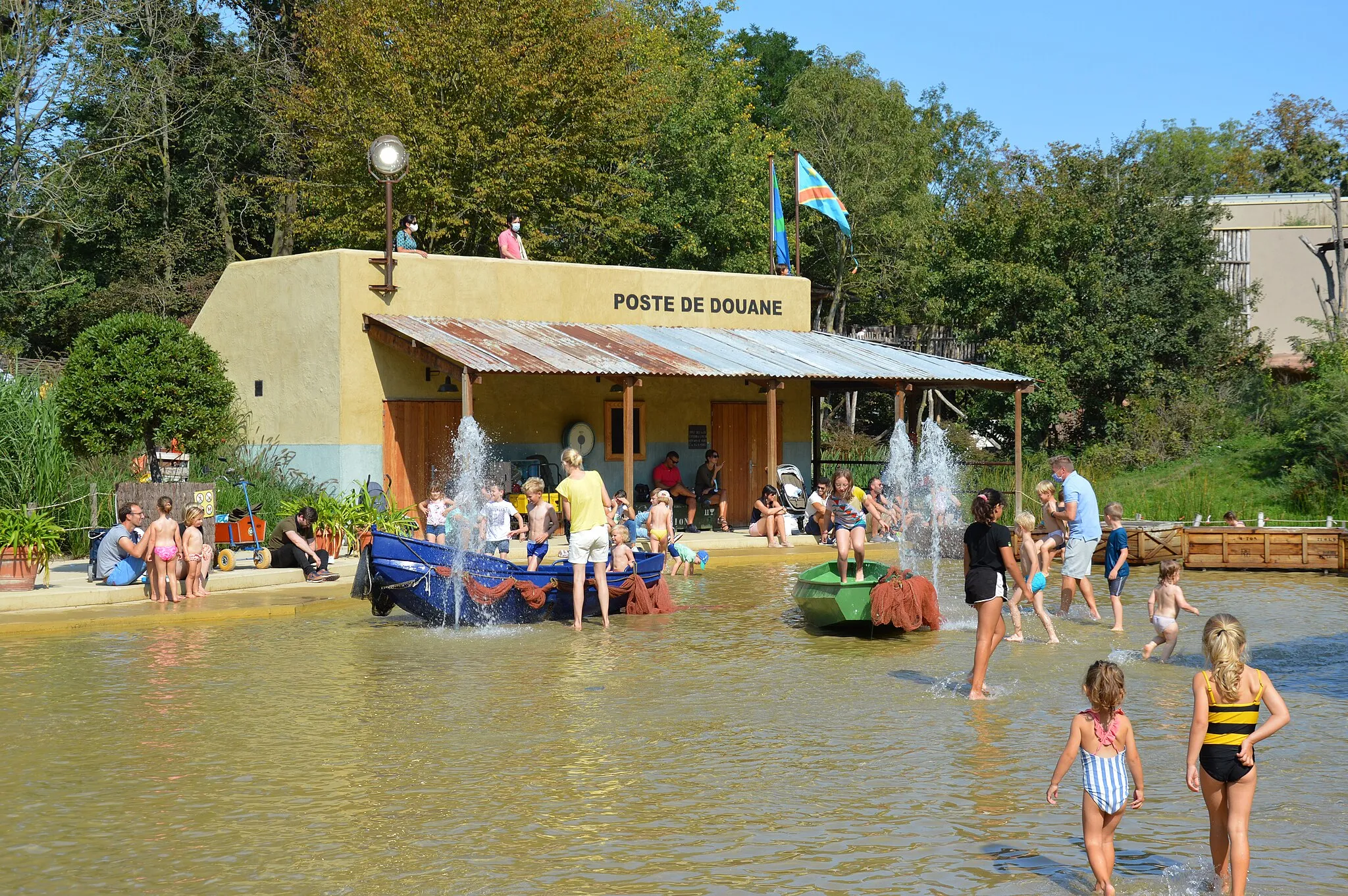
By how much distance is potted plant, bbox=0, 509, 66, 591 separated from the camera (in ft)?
55.7

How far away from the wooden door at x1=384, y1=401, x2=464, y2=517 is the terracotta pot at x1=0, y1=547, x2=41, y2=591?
726cm

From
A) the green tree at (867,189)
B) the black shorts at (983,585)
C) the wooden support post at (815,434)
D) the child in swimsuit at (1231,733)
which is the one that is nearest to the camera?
the child in swimsuit at (1231,733)

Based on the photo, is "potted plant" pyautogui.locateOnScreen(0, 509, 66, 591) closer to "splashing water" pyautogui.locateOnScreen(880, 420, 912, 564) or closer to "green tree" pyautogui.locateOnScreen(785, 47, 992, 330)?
"splashing water" pyautogui.locateOnScreen(880, 420, 912, 564)

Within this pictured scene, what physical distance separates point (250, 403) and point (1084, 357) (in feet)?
68.9

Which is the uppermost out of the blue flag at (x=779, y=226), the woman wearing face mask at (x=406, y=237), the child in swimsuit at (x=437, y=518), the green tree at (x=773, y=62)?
the green tree at (x=773, y=62)

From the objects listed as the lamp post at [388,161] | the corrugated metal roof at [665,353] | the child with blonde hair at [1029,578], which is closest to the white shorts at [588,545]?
the child with blonde hair at [1029,578]

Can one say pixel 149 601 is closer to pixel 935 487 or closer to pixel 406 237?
pixel 406 237

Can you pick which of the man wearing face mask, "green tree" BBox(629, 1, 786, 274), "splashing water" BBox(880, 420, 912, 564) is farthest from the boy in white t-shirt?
"green tree" BBox(629, 1, 786, 274)

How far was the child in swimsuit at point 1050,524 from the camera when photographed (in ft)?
52.6

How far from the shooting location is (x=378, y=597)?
16.1 m

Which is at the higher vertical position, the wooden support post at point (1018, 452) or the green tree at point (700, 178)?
the green tree at point (700, 178)

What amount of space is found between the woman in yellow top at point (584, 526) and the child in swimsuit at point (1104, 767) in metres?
8.91

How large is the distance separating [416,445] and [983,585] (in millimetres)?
14501

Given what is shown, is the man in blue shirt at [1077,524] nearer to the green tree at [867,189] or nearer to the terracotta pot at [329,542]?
the terracotta pot at [329,542]
